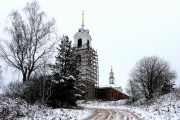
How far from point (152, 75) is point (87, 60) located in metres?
28.5

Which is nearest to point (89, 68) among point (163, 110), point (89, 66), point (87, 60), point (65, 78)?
point (89, 66)

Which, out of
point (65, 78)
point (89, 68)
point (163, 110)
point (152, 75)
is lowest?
point (163, 110)

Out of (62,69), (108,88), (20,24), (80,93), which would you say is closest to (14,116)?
(20,24)

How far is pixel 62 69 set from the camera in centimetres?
3084

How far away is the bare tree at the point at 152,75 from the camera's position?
5228cm

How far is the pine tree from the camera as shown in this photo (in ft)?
96.8

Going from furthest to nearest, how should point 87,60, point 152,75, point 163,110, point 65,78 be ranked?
1. point 87,60
2. point 152,75
3. point 65,78
4. point 163,110

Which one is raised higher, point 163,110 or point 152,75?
point 152,75

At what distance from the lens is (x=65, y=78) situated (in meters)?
29.6

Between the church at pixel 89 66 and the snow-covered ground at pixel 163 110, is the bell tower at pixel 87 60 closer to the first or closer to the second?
the church at pixel 89 66

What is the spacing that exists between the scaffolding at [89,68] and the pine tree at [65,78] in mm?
43077

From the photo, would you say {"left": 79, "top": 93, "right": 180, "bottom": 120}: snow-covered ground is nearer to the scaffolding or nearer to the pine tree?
the pine tree

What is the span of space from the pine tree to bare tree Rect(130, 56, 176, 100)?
77.9 ft

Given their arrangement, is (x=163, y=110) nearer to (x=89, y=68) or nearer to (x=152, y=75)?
(x=152, y=75)
